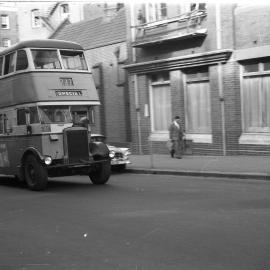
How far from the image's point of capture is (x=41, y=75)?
13250 mm

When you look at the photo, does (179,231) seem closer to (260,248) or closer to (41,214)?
(260,248)

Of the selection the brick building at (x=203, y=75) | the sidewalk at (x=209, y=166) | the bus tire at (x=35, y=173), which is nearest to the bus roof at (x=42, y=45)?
the bus tire at (x=35, y=173)

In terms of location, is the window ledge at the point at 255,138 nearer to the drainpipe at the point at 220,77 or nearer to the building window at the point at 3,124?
the drainpipe at the point at 220,77

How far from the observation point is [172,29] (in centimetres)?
2022

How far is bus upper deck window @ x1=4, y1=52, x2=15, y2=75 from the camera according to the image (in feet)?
45.3

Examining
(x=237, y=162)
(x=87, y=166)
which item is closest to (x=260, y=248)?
(x=87, y=166)

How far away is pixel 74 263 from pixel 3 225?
2.82 meters

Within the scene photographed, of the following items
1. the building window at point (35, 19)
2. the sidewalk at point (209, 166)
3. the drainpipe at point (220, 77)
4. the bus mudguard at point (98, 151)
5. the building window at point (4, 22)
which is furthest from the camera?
the building window at point (4, 22)

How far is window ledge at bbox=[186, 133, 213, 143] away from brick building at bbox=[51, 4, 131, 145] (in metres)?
3.85

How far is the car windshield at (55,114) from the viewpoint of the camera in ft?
43.0

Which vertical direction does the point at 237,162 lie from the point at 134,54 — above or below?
below

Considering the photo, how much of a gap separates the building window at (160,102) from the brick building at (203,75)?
41 mm

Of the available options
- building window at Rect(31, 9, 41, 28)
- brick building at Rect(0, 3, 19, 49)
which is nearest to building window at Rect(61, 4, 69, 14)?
building window at Rect(31, 9, 41, 28)

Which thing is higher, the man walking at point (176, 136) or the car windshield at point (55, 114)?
the car windshield at point (55, 114)
